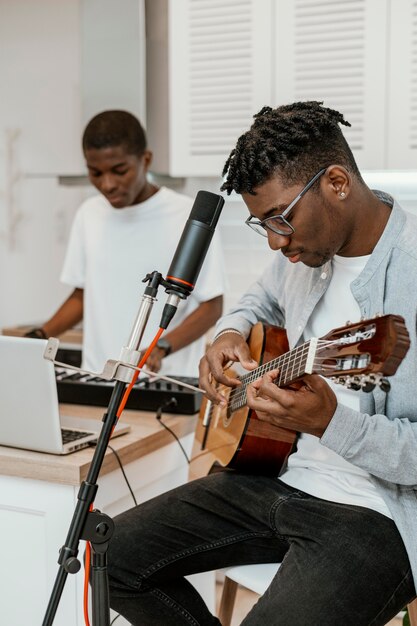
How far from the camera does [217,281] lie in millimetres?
2473

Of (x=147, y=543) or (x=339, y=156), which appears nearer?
(x=339, y=156)

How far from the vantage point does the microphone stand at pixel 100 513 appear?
1.16 metres

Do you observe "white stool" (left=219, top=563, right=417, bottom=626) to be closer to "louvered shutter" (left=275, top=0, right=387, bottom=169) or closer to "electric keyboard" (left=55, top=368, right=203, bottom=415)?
"electric keyboard" (left=55, top=368, right=203, bottom=415)

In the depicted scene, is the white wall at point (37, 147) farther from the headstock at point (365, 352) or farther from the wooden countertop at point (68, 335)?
the headstock at point (365, 352)

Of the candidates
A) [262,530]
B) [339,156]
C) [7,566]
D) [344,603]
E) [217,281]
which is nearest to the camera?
[344,603]

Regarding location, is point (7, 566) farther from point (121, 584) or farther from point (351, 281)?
point (351, 281)

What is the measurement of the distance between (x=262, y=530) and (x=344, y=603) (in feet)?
0.98

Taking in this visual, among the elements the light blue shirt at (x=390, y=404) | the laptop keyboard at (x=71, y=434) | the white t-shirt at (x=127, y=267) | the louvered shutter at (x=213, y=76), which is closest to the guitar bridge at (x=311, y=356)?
the light blue shirt at (x=390, y=404)

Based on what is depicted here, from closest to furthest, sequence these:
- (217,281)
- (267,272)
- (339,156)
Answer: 1. (339,156)
2. (267,272)
3. (217,281)

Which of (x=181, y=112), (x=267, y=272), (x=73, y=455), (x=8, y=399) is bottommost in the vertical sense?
(x=73, y=455)

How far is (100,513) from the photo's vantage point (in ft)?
3.94

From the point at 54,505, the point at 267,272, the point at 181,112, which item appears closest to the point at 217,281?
the point at 267,272

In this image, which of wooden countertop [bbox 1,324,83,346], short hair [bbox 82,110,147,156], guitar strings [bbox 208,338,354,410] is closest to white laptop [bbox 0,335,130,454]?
guitar strings [bbox 208,338,354,410]

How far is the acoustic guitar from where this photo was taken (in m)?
1.02
